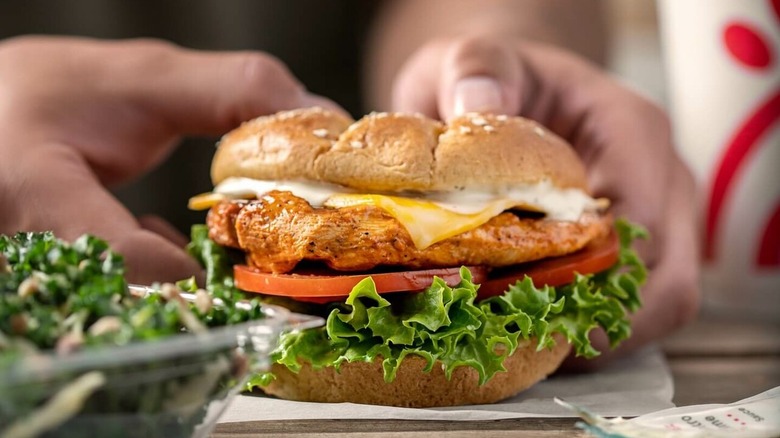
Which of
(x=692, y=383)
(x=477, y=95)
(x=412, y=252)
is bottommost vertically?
(x=692, y=383)

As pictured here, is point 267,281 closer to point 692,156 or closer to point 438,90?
point 438,90

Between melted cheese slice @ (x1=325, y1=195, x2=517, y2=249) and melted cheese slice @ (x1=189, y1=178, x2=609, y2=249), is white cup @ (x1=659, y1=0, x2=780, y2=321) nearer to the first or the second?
melted cheese slice @ (x1=189, y1=178, x2=609, y2=249)

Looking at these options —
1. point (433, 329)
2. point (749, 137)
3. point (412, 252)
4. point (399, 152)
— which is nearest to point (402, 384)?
point (433, 329)

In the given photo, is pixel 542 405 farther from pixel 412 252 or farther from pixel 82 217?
pixel 82 217

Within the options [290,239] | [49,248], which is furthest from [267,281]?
[49,248]

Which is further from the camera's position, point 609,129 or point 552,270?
point 609,129

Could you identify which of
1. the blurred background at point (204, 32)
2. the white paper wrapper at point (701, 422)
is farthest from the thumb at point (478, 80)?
the blurred background at point (204, 32)
